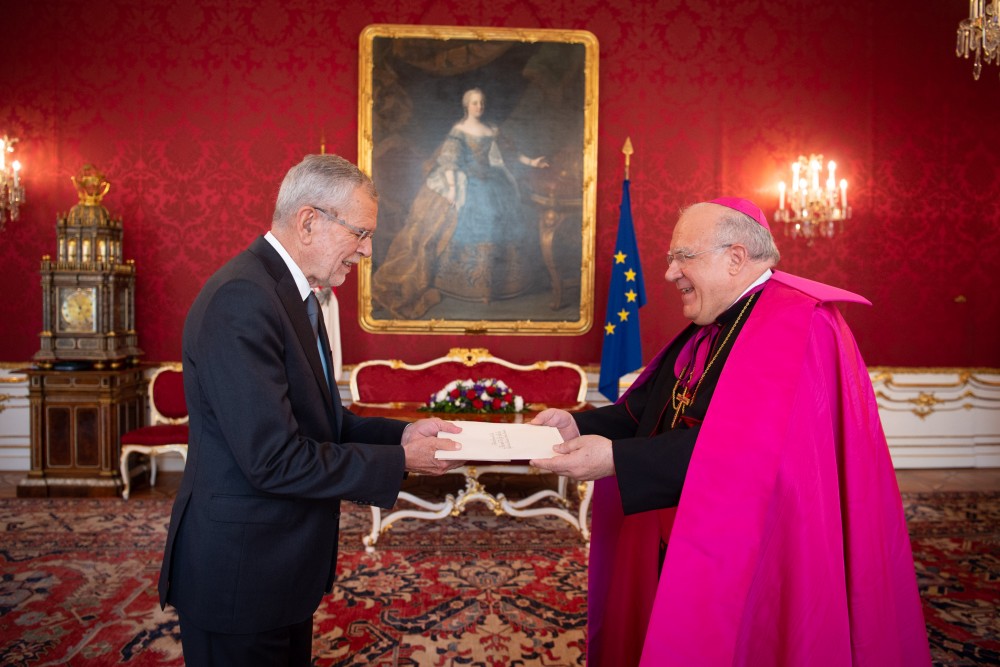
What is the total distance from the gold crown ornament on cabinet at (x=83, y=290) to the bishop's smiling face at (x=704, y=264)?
18.5 feet

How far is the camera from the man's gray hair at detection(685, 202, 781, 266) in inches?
90.1

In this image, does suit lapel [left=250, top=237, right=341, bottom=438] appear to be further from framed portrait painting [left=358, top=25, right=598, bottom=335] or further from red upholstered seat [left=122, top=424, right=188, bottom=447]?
framed portrait painting [left=358, top=25, right=598, bottom=335]

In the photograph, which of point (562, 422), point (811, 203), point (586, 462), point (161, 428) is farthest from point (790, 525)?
point (161, 428)

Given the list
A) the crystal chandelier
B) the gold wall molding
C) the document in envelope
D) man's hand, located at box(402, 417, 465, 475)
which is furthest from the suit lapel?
the gold wall molding

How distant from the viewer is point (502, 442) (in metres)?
2.34

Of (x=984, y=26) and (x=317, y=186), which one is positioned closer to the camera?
(x=317, y=186)

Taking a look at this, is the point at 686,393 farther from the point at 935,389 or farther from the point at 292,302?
the point at 935,389

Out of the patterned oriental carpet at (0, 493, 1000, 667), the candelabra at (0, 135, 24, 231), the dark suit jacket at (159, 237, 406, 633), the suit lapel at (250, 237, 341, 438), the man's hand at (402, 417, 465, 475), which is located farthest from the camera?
the candelabra at (0, 135, 24, 231)

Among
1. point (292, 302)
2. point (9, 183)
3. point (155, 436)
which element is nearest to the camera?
point (292, 302)

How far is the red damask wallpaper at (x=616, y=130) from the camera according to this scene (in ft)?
22.4

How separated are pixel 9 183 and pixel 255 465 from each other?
6474mm

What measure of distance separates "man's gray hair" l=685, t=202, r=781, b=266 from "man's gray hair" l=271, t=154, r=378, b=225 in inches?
47.8

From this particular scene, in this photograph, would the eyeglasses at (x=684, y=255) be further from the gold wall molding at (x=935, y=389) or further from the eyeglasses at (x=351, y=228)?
the gold wall molding at (x=935, y=389)

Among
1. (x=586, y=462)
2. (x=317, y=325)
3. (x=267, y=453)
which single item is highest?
(x=317, y=325)
